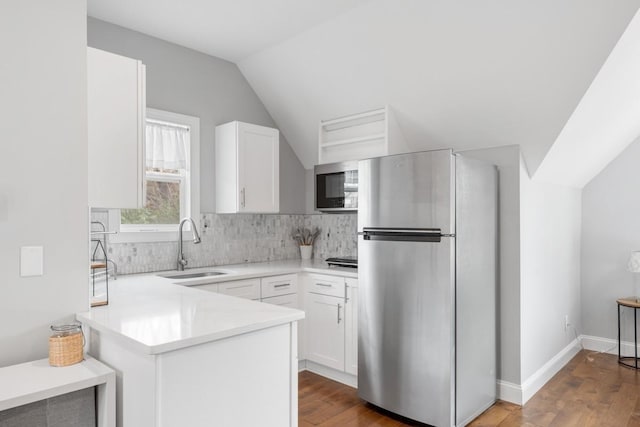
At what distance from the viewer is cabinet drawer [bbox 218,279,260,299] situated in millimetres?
3125

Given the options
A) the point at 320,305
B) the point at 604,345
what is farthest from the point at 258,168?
the point at 604,345

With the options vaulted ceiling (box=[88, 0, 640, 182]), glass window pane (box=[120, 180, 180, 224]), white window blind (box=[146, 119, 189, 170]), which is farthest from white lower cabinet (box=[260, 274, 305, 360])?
vaulted ceiling (box=[88, 0, 640, 182])

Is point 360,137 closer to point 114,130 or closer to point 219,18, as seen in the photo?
point 219,18

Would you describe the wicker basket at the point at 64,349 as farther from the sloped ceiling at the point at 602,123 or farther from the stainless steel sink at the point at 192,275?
the sloped ceiling at the point at 602,123

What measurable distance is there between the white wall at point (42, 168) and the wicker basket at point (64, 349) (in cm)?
16

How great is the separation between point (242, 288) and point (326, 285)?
2.20 feet

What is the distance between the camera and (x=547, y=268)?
11.6ft

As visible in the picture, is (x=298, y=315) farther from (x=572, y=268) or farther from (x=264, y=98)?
(x=572, y=268)

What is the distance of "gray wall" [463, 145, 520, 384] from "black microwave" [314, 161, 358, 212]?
111 centimetres

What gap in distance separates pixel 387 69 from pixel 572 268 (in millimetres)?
2643

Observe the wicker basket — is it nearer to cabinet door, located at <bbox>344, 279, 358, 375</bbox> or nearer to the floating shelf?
cabinet door, located at <bbox>344, 279, 358, 375</bbox>

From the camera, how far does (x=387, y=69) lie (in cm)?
320

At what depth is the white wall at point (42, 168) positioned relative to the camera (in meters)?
1.64

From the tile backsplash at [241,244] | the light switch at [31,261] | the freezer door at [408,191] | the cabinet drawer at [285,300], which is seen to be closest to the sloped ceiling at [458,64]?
the freezer door at [408,191]
